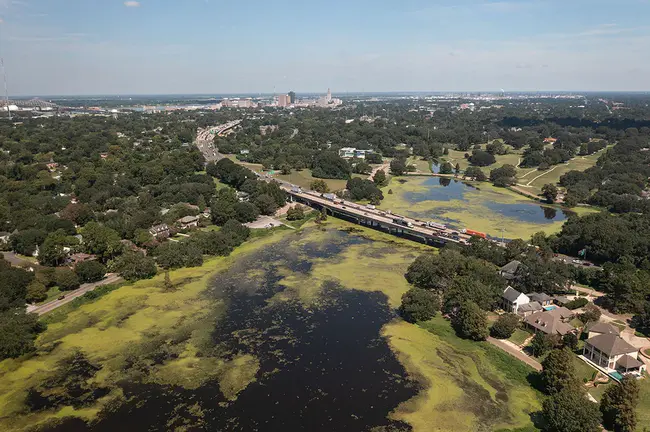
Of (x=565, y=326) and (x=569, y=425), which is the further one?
(x=565, y=326)

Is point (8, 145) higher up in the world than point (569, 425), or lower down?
higher up

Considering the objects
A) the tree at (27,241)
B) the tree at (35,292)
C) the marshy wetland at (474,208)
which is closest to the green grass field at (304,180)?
the marshy wetland at (474,208)

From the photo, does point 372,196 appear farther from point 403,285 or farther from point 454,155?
point 454,155

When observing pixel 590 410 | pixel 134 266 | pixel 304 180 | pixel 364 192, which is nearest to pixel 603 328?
pixel 590 410

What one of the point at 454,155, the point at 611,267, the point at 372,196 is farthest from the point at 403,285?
the point at 454,155

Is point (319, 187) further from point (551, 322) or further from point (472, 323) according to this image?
point (551, 322)

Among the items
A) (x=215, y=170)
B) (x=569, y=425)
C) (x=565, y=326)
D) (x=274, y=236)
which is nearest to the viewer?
(x=569, y=425)
